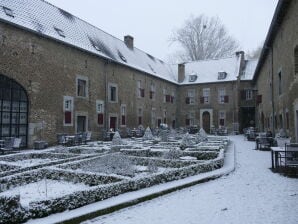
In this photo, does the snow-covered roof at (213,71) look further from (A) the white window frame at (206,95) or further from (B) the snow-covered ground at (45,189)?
(B) the snow-covered ground at (45,189)

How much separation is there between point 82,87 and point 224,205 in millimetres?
15132

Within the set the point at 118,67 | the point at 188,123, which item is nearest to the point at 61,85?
the point at 118,67

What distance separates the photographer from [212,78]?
102ft

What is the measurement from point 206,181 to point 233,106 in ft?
79.8

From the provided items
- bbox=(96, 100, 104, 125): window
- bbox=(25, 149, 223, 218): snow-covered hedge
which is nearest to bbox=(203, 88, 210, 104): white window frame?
bbox=(96, 100, 104, 125): window

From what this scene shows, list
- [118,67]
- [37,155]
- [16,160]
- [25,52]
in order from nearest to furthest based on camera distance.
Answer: [16,160] → [37,155] → [25,52] → [118,67]

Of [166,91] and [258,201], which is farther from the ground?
[166,91]

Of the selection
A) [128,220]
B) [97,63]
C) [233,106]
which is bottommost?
[128,220]

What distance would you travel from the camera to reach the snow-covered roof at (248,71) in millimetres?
29812

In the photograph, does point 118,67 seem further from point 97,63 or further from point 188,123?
point 188,123

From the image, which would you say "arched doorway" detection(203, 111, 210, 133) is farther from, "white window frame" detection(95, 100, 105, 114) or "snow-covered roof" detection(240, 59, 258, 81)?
"white window frame" detection(95, 100, 105, 114)

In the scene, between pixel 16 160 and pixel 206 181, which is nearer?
pixel 206 181

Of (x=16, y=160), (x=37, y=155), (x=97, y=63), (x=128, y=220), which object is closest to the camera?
(x=128, y=220)

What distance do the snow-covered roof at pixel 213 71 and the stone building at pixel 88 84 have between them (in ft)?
0.37
